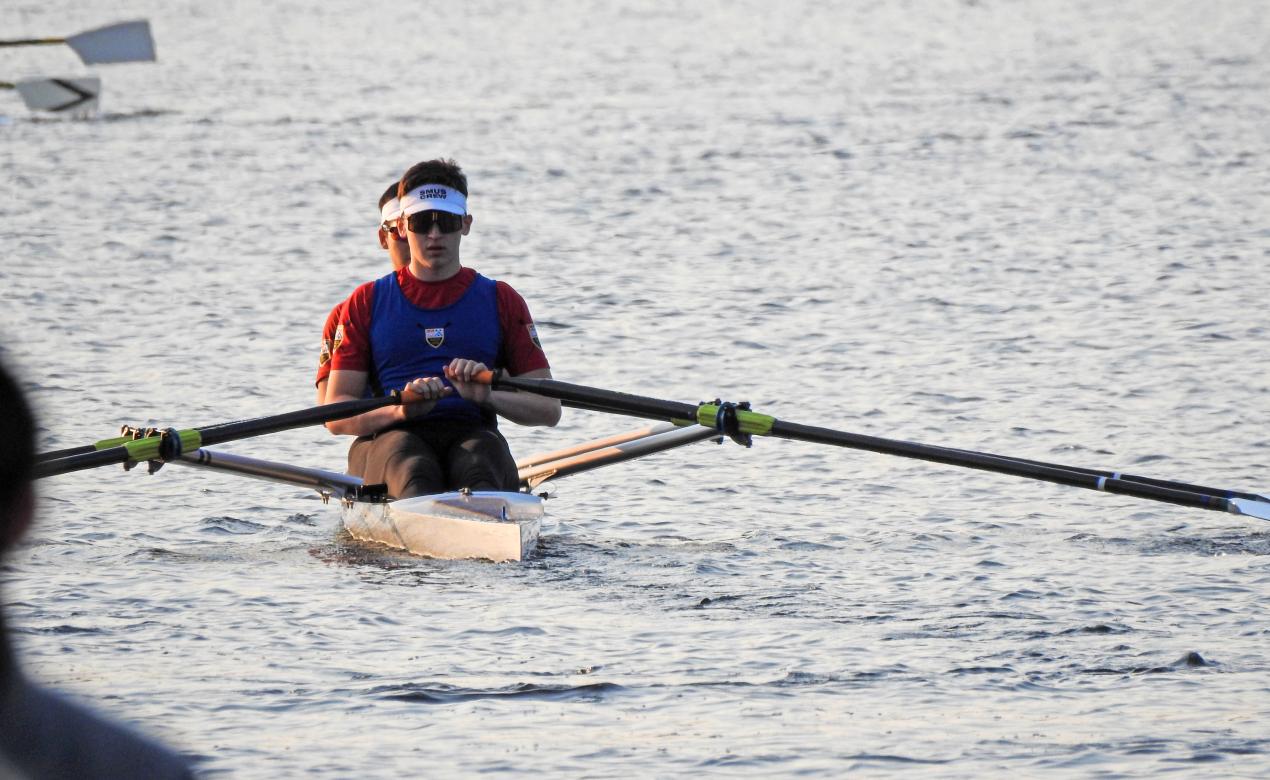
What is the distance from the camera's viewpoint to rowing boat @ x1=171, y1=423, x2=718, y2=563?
780cm

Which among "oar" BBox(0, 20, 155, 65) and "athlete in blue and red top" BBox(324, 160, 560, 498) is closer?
"athlete in blue and red top" BBox(324, 160, 560, 498)

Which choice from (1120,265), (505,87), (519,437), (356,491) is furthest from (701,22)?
(356,491)

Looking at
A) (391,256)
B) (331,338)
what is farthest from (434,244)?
(331,338)

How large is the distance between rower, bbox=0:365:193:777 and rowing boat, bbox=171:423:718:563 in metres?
6.00

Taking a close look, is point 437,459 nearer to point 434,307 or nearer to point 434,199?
point 434,307

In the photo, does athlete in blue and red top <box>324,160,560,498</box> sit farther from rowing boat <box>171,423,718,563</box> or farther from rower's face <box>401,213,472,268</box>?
rowing boat <box>171,423,718,563</box>

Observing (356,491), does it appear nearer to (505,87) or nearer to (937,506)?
(937,506)

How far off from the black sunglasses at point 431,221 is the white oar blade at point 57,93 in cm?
1602

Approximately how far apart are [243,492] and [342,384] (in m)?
1.70

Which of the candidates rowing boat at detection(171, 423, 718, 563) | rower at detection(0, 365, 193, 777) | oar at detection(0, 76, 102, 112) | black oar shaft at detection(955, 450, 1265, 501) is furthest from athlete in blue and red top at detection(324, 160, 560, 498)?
oar at detection(0, 76, 102, 112)

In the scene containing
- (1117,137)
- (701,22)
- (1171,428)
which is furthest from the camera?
(701,22)

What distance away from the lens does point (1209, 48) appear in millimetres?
32188

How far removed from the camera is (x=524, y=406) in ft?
26.5

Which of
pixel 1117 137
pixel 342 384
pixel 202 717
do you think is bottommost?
pixel 202 717
